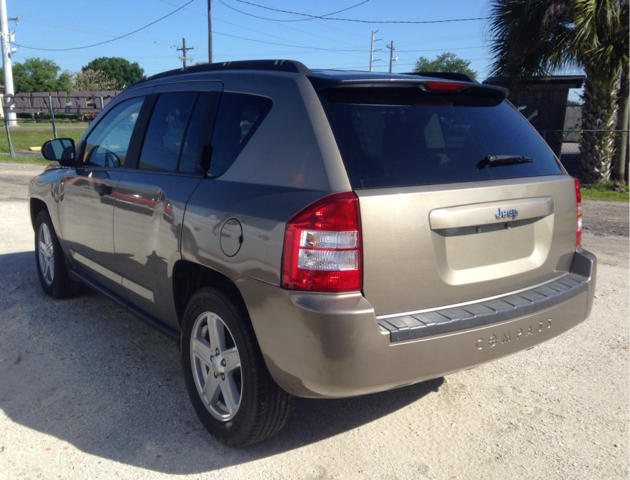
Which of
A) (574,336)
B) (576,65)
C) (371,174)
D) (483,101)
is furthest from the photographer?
(576,65)

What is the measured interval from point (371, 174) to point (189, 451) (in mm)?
1694

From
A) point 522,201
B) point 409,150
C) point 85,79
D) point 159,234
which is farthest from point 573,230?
point 85,79

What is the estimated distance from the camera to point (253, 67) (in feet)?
10.2

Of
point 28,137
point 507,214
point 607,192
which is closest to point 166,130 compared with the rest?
point 507,214

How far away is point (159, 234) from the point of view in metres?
3.27

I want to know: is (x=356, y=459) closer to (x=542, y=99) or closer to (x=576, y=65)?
(x=576, y=65)

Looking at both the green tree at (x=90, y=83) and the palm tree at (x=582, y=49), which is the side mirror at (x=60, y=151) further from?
the green tree at (x=90, y=83)

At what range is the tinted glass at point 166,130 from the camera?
340cm

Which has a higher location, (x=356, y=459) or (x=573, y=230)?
(x=573, y=230)

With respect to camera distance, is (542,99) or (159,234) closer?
(159,234)

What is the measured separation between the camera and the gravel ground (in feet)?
9.18

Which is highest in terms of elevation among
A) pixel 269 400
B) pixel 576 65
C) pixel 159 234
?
pixel 576 65

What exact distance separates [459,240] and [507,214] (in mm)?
331

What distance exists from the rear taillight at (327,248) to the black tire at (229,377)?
47cm
